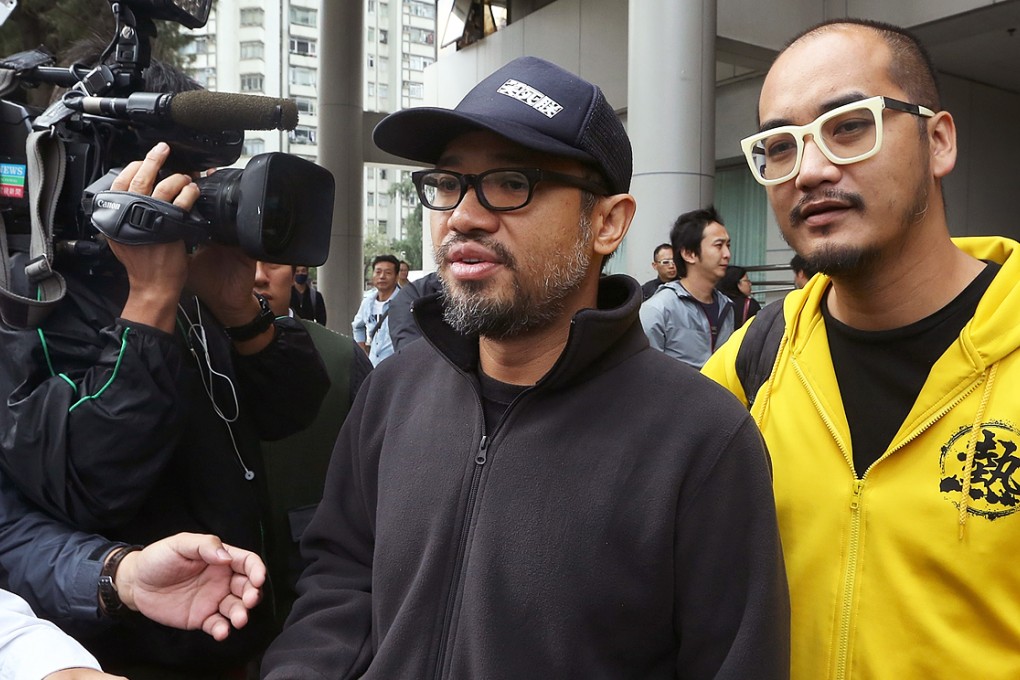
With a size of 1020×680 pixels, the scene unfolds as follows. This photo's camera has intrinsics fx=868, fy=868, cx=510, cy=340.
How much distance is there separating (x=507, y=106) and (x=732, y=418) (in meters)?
0.70

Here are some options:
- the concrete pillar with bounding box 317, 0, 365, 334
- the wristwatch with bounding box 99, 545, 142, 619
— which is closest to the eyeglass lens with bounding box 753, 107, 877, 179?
the wristwatch with bounding box 99, 545, 142, 619

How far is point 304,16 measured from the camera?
71812mm

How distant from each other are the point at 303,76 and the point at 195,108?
2932 inches

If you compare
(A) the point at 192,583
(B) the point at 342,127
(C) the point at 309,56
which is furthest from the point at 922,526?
(C) the point at 309,56

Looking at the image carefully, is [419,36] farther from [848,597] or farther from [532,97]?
[848,597]

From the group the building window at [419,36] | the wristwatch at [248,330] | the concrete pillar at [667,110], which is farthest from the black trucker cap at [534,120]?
the building window at [419,36]

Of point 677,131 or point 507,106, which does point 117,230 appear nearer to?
point 507,106

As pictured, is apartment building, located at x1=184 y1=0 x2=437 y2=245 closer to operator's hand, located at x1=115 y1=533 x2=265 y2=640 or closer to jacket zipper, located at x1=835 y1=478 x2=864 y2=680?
operator's hand, located at x1=115 y1=533 x2=265 y2=640

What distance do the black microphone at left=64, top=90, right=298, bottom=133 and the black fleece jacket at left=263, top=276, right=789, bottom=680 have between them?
2.28ft

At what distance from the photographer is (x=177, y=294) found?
72.3 inches

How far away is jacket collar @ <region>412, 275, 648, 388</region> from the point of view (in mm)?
1556

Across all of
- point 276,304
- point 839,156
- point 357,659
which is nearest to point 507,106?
point 839,156

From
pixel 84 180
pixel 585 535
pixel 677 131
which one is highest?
pixel 677 131

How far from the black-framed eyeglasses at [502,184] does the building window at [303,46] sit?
75.2 metres
